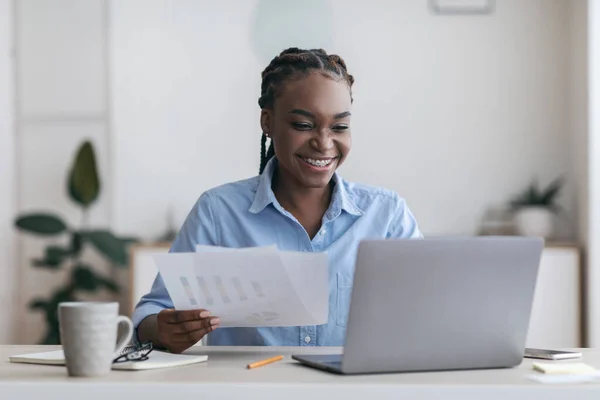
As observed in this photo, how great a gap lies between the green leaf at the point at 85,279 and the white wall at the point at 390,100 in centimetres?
39

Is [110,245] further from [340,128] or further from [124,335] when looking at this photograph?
[124,335]

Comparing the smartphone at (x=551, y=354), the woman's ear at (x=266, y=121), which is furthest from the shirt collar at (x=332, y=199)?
the smartphone at (x=551, y=354)

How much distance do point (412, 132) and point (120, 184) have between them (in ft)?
5.03

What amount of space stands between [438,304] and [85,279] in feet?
11.0

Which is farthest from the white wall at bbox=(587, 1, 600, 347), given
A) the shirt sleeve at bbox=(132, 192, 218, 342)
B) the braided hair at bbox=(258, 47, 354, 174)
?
the shirt sleeve at bbox=(132, 192, 218, 342)

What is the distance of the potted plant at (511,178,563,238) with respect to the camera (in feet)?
13.7

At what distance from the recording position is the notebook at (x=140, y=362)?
1.33m

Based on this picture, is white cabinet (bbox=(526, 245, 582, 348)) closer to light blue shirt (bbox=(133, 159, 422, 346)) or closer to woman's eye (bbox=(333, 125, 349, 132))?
light blue shirt (bbox=(133, 159, 422, 346))

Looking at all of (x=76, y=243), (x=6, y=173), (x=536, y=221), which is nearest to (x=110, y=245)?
(x=76, y=243)

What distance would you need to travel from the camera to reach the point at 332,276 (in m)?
2.03

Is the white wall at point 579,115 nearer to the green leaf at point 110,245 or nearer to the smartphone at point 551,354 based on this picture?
the green leaf at point 110,245

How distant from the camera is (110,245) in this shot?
14.0 feet

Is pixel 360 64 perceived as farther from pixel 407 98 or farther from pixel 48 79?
pixel 48 79

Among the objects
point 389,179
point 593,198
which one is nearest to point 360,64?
point 389,179
